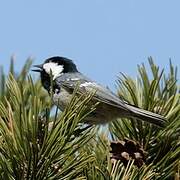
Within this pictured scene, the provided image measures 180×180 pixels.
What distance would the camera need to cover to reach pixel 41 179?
872 millimetres

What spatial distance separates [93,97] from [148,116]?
0.43 meters

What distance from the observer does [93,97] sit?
1.62 metres

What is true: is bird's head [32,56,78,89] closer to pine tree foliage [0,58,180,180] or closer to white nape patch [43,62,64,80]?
white nape patch [43,62,64,80]

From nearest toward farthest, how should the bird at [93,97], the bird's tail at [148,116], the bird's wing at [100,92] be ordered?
the bird's tail at [148,116] < the bird at [93,97] < the bird's wing at [100,92]

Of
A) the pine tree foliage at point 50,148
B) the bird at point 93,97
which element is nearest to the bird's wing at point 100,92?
the bird at point 93,97

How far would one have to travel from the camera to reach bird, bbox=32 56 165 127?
50.3 inches

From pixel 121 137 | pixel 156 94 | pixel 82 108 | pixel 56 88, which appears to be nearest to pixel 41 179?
pixel 82 108

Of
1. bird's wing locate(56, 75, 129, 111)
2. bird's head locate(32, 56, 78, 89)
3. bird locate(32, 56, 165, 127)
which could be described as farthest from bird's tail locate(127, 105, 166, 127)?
bird's head locate(32, 56, 78, 89)

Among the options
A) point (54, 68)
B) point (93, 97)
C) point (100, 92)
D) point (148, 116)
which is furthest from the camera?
point (54, 68)

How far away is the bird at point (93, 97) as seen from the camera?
4.19 ft

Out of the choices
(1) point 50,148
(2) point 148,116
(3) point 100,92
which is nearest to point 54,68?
(3) point 100,92

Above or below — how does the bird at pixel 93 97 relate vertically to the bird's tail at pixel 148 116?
below

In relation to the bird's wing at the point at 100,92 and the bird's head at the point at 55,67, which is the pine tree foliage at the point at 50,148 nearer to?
the bird's wing at the point at 100,92

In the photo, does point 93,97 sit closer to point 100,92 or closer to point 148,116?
point 100,92
